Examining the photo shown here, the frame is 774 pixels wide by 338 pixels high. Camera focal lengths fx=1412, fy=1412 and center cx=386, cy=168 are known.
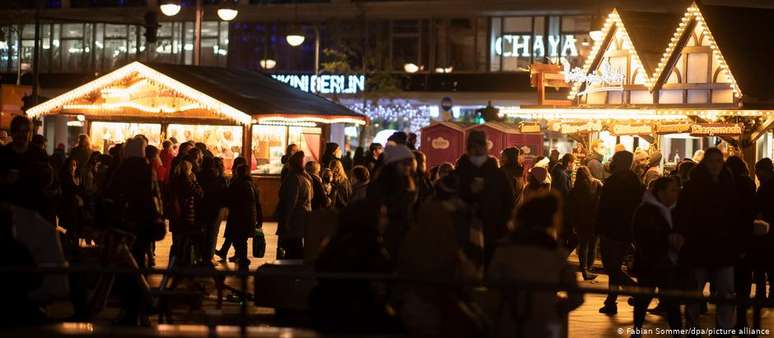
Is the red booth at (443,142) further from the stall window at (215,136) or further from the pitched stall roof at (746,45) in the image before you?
the pitched stall roof at (746,45)

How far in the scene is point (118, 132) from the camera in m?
30.2


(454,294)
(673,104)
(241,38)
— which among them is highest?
(241,38)

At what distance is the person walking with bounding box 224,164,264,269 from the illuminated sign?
42.2 metres

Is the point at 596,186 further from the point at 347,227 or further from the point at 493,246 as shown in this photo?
the point at 347,227

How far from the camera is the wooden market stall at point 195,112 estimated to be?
2855 centimetres

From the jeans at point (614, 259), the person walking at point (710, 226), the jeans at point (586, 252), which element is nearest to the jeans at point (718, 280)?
the person walking at point (710, 226)

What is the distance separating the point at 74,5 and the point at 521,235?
6399 cm

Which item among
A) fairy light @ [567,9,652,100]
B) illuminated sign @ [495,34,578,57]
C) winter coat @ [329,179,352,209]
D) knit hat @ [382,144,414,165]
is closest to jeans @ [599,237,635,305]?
knit hat @ [382,144,414,165]

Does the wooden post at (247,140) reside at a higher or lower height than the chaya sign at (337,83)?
lower

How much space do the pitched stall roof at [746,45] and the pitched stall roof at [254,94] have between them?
8535 mm

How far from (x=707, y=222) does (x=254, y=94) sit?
18570mm

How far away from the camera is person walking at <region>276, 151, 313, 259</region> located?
18.4 m

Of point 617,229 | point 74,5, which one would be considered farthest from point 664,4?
point 617,229

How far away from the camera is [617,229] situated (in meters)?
14.5
